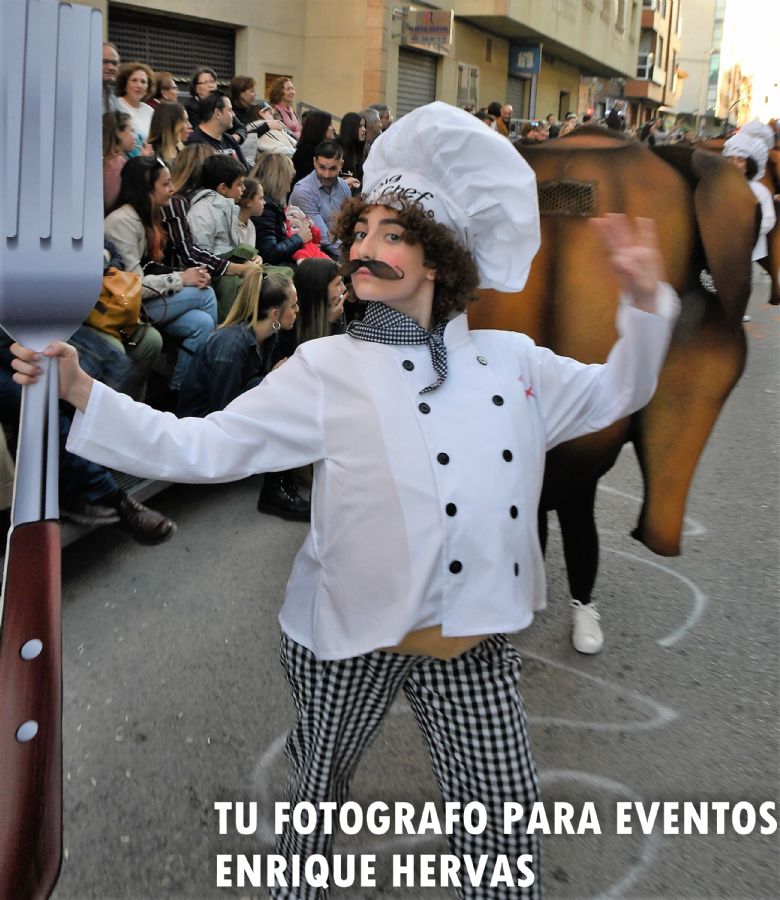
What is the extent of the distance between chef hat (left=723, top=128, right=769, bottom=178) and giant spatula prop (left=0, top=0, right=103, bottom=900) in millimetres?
5215

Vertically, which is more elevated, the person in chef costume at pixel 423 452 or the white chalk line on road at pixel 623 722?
the person in chef costume at pixel 423 452

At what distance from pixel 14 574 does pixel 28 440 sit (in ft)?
0.62

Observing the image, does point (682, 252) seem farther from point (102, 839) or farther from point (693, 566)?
point (102, 839)

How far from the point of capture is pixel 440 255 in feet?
6.21

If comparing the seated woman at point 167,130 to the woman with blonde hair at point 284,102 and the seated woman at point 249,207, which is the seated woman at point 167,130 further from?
the woman with blonde hair at point 284,102

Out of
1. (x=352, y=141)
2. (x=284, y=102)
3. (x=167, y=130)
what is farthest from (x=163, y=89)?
(x=284, y=102)

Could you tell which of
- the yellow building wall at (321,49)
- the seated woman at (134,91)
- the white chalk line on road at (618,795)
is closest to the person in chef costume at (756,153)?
the seated woman at (134,91)

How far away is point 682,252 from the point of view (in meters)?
2.87

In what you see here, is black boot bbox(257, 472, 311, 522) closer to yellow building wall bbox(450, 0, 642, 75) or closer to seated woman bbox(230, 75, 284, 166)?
seated woman bbox(230, 75, 284, 166)

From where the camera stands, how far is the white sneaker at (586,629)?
334 cm

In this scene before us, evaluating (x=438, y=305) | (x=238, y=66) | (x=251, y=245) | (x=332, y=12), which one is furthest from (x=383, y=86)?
(x=438, y=305)

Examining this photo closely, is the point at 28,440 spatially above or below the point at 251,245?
below

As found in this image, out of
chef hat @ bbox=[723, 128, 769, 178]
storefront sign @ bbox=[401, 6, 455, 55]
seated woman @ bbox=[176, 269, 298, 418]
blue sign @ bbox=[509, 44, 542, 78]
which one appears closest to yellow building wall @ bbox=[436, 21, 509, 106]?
blue sign @ bbox=[509, 44, 542, 78]

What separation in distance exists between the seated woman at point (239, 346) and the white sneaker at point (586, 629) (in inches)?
72.4
